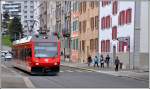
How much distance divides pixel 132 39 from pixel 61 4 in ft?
172

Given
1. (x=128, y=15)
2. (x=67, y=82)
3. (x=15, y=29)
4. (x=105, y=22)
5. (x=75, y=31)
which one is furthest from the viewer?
(x=15, y=29)

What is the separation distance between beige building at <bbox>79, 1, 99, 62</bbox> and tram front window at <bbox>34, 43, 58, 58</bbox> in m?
34.8

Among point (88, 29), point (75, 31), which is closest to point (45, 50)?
point (88, 29)

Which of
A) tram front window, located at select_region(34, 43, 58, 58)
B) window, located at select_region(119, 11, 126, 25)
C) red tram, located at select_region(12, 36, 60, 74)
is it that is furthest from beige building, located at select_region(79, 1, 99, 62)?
tram front window, located at select_region(34, 43, 58, 58)

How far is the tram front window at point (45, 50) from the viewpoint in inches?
1756

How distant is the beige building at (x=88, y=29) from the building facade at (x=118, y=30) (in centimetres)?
293

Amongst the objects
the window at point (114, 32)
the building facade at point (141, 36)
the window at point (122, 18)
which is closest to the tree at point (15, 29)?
the window at point (114, 32)

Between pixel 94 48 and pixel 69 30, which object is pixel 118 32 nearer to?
pixel 94 48

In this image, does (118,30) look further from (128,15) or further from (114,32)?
(128,15)

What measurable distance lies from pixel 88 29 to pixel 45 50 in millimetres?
41315

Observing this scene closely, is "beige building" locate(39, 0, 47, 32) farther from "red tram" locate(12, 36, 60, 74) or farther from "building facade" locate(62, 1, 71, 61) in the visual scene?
"red tram" locate(12, 36, 60, 74)

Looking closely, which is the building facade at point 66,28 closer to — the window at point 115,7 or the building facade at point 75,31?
the building facade at point 75,31

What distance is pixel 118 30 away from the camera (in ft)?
221

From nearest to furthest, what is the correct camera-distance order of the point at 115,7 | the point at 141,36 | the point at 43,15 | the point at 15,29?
the point at 141,36 < the point at 115,7 < the point at 43,15 < the point at 15,29
